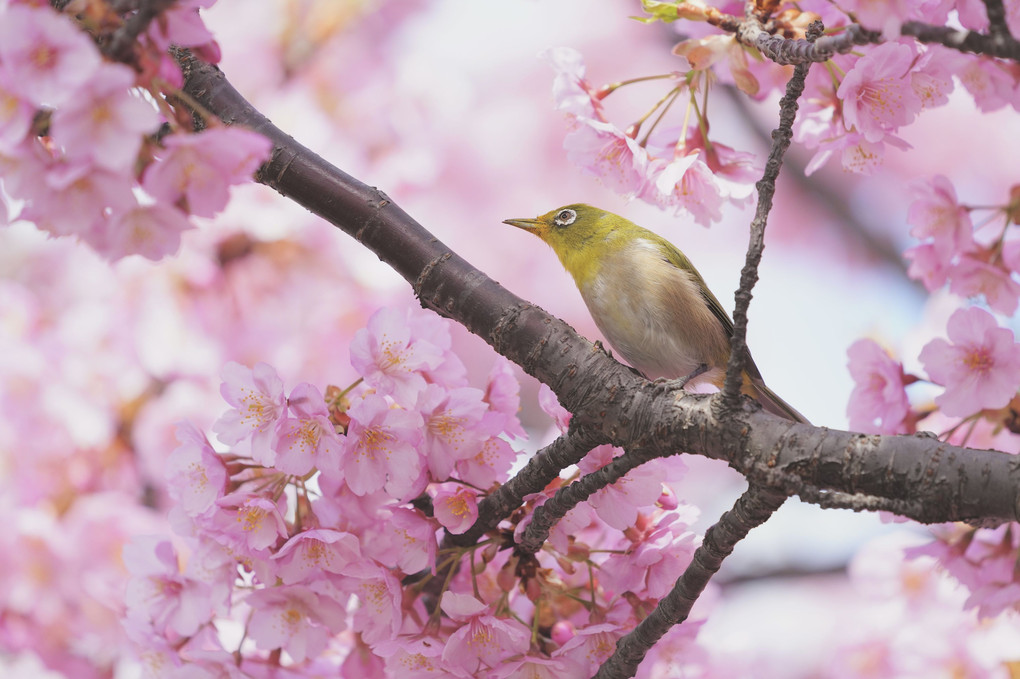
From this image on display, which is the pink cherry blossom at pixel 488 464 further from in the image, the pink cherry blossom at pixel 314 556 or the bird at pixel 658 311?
the bird at pixel 658 311

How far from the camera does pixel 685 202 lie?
178cm

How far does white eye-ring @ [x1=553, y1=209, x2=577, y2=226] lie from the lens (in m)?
2.60

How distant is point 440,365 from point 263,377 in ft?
1.04

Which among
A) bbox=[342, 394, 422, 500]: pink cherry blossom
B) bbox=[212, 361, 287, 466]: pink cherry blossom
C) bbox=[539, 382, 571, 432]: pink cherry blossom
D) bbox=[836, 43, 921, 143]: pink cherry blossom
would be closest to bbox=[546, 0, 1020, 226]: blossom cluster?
bbox=[836, 43, 921, 143]: pink cherry blossom

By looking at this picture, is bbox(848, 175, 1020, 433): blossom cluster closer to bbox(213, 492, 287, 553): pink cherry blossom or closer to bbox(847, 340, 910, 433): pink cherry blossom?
bbox(847, 340, 910, 433): pink cherry blossom

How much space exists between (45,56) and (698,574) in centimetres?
106

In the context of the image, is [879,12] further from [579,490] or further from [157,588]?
[157,588]

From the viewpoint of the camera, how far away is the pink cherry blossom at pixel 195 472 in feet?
4.84

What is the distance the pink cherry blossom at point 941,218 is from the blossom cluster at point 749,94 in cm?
20

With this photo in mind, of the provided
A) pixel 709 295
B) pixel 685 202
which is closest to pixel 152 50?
pixel 685 202

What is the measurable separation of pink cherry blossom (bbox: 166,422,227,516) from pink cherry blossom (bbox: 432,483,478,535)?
0.38 meters

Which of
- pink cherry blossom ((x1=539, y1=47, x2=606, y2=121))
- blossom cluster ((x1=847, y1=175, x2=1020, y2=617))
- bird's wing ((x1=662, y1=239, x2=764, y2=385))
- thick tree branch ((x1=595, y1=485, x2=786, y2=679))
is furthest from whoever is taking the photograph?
bird's wing ((x1=662, y1=239, x2=764, y2=385))

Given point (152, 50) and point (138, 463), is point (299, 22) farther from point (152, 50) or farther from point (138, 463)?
point (152, 50)

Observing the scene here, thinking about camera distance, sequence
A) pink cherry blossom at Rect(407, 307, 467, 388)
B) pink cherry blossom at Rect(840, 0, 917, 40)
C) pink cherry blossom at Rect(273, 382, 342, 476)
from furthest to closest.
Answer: pink cherry blossom at Rect(407, 307, 467, 388) < pink cherry blossom at Rect(273, 382, 342, 476) < pink cherry blossom at Rect(840, 0, 917, 40)
